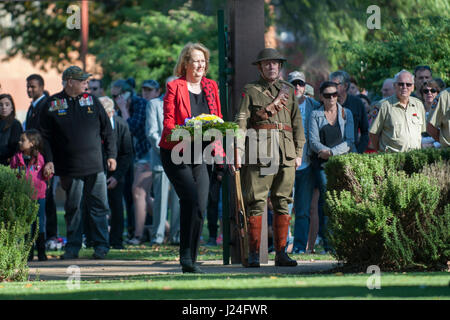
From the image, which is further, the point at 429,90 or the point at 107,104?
the point at 107,104

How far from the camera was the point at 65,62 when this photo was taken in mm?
41281

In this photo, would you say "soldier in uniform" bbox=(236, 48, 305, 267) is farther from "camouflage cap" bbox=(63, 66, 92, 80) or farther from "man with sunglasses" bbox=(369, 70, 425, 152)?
"camouflage cap" bbox=(63, 66, 92, 80)

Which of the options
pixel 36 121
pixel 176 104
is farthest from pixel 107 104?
pixel 176 104

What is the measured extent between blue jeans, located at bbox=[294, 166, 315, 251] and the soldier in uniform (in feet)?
7.67

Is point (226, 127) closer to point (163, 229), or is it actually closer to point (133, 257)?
point (133, 257)

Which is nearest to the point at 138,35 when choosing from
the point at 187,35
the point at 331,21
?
the point at 187,35

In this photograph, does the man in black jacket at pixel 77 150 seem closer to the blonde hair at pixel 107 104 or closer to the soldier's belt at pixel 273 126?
the blonde hair at pixel 107 104

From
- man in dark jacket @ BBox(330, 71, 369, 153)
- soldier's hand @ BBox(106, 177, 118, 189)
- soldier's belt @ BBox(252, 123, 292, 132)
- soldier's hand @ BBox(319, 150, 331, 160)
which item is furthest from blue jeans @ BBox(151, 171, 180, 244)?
soldier's belt @ BBox(252, 123, 292, 132)

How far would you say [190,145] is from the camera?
10.1m

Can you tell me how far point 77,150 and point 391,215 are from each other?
16.8 feet

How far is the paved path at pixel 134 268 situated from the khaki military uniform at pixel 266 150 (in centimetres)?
71

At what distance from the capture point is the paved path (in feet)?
34.4

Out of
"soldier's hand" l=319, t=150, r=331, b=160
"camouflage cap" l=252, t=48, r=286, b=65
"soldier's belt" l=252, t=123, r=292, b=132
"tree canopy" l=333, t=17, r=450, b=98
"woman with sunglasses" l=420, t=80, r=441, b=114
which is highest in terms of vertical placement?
"tree canopy" l=333, t=17, r=450, b=98

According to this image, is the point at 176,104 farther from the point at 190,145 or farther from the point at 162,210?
the point at 162,210
